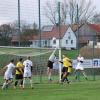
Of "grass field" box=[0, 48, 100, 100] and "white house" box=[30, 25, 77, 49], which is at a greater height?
"white house" box=[30, 25, 77, 49]

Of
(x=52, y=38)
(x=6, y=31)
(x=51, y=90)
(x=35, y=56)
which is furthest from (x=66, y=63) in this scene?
(x=52, y=38)

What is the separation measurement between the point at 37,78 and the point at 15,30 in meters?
4.37

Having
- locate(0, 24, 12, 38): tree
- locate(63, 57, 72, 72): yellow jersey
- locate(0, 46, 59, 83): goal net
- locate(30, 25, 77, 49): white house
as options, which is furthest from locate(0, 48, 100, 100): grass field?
locate(0, 24, 12, 38): tree

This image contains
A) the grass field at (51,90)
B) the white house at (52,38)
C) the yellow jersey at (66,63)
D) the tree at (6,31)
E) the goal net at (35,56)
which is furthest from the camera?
the tree at (6,31)

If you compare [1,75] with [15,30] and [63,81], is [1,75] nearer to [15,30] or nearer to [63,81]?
[15,30]

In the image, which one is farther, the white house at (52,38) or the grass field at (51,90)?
the white house at (52,38)

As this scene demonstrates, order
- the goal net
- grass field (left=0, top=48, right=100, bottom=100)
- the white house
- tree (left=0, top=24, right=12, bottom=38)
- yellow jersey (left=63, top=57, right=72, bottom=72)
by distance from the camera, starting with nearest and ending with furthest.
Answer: grass field (left=0, top=48, right=100, bottom=100)
the goal net
yellow jersey (left=63, top=57, right=72, bottom=72)
the white house
tree (left=0, top=24, right=12, bottom=38)

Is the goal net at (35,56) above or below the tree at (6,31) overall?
below

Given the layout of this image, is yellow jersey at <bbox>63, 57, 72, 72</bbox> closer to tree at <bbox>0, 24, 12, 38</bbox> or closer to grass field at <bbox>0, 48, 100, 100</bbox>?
grass field at <bbox>0, 48, 100, 100</bbox>

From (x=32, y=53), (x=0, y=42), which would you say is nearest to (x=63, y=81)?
(x=32, y=53)

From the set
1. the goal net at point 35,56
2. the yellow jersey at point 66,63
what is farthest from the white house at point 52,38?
the yellow jersey at point 66,63

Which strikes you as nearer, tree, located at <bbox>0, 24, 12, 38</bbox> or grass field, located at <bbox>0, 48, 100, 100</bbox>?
grass field, located at <bbox>0, 48, 100, 100</bbox>

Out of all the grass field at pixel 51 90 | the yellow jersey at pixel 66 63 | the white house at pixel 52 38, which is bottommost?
the grass field at pixel 51 90

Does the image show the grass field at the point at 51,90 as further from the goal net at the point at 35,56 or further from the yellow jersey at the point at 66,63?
the yellow jersey at the point at 66,63
